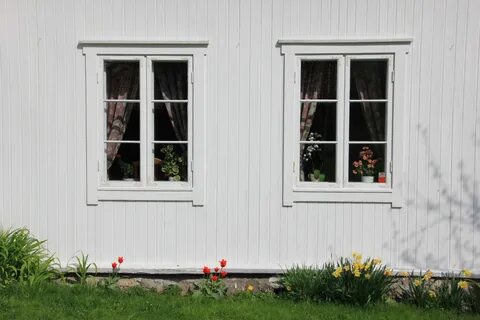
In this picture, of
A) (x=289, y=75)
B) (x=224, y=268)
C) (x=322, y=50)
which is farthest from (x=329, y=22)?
(x=224, y=268)

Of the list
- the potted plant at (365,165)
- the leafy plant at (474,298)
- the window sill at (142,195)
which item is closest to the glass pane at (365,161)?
the potted plant at (365,165)

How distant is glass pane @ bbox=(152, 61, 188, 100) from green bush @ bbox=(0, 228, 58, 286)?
89.8 inches

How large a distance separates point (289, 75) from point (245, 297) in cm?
255

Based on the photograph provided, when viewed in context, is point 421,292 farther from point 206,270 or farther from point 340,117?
point 206,270

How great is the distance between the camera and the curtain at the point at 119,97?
5.82 m

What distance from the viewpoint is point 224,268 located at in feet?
18.8

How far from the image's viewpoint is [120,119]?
5.84 m

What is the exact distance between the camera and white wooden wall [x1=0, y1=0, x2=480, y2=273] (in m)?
5.58

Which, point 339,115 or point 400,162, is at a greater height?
point 339,115

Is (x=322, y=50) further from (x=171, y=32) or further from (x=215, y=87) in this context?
(x=171, y=32)

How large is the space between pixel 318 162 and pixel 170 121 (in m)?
1.80

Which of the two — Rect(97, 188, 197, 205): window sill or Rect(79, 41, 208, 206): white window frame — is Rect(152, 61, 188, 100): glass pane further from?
Rect(97, 188, 197, 205): window sill

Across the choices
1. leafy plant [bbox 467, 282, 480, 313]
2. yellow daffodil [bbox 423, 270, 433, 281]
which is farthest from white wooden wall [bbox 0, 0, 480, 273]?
leafy plant [bbox 467, 282, 480, 313]

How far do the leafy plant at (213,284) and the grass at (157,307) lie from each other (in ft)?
0.47
